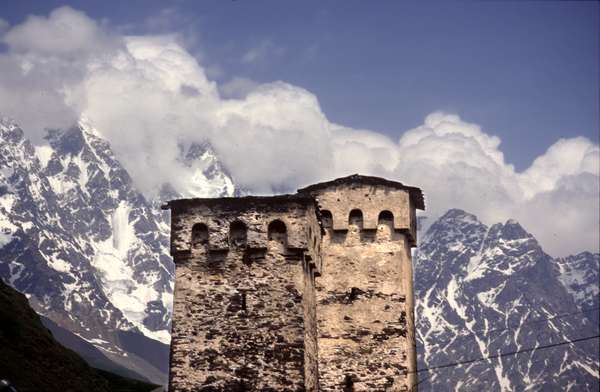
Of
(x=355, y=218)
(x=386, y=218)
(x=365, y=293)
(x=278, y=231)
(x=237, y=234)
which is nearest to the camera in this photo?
(x=278, y=231)

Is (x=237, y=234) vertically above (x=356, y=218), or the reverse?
(x=356, y=218)

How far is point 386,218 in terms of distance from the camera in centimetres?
4884

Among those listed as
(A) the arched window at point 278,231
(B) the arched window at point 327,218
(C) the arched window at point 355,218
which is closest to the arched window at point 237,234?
(A) the arched window at point 278,231

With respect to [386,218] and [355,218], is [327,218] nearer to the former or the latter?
[355,218]

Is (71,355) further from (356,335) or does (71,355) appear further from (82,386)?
(356,335)

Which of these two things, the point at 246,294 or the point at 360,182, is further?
the point at 360,182

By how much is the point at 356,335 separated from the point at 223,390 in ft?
34.2

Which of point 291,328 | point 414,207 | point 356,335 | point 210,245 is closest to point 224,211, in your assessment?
point 210,245

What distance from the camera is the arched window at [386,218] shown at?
160 ft

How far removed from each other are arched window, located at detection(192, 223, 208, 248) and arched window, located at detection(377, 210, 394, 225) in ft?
36.6

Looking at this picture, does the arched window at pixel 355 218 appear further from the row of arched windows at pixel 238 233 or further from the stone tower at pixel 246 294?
the row of arched windows at pixel 238 233

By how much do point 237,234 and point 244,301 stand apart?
261cm

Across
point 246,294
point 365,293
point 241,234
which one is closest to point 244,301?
point 246,294

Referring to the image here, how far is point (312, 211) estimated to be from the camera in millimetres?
41375
